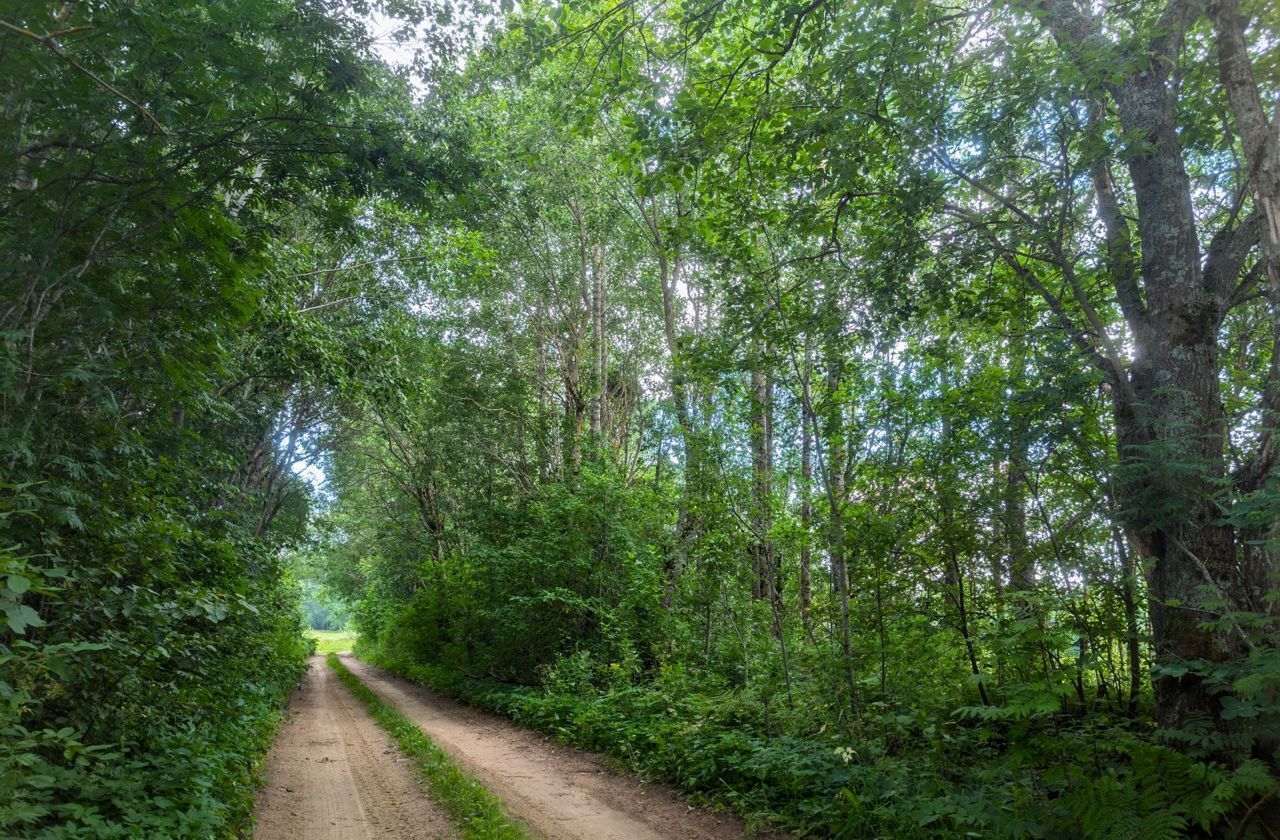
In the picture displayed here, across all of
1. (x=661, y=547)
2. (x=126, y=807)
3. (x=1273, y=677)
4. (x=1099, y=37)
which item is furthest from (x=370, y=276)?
(x=1273, y=677)

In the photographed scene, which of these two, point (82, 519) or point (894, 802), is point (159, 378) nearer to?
point (82, 519)

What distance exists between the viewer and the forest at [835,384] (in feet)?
14.0

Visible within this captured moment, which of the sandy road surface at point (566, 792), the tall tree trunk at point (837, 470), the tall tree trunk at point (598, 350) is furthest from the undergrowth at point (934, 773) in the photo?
the tall tree trunk at point (598, 350)

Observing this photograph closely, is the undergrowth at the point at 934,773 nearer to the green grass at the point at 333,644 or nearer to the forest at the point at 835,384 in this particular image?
the forest at the point at 835,384

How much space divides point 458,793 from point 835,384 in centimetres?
593

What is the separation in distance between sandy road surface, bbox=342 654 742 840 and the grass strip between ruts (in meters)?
0.22

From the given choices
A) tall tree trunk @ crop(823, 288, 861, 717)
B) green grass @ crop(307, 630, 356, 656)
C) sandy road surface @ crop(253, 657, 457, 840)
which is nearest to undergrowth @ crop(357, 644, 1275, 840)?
tall tree trunk @ crop(823, 288, 861, 717)

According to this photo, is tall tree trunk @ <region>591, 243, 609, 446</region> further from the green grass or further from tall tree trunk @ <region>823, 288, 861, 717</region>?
the green grass

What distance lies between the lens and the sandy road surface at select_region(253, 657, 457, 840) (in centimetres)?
648

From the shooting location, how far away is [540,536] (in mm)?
14594

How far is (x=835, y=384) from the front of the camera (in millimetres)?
7496

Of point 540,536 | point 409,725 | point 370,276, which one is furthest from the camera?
point 370,276

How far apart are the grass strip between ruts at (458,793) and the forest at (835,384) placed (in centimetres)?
188

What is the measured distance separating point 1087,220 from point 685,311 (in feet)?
41.3
